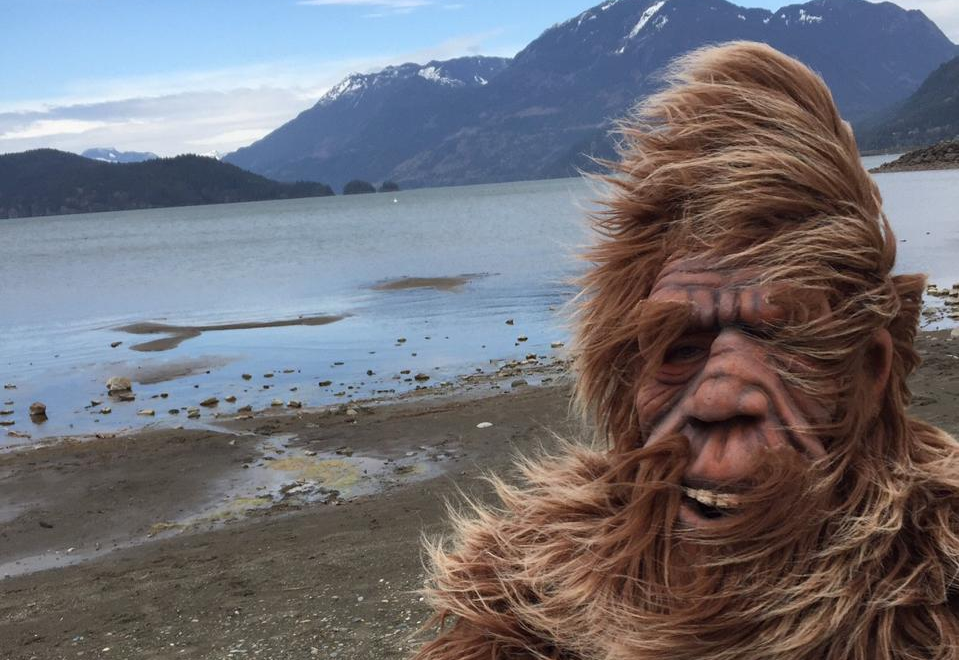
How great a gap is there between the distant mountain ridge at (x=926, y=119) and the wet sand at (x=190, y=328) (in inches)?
4865

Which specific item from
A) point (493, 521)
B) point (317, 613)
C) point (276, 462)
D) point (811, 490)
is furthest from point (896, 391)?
point (276, 462)

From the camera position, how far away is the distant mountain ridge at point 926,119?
140m

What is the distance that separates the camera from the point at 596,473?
1.38 metres

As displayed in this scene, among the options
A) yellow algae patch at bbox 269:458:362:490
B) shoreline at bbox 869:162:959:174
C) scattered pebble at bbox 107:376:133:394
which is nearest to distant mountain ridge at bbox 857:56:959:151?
shoreline at bbox 869:162:959:174

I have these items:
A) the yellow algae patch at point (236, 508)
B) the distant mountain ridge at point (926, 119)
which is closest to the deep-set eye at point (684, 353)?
the yellow algae patch at point (236, 508)

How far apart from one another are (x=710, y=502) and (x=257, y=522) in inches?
325

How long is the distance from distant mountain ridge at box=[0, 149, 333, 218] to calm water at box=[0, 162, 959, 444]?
134320 mm

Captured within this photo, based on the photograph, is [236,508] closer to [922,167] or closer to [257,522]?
[257,522]

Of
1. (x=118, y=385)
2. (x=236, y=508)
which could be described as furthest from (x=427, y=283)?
Result: (x=236, y=508)

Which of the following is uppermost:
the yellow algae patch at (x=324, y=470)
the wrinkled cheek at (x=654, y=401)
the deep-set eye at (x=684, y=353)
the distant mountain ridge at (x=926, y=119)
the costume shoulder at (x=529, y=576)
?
the distant mountain ridge at (x=926, y=119)

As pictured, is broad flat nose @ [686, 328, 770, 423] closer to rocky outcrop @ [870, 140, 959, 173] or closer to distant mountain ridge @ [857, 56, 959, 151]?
rocky outcrop @ [870, 140, 959, 173]

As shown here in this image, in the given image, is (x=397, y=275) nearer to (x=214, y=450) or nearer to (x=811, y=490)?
(x=214, y=450)

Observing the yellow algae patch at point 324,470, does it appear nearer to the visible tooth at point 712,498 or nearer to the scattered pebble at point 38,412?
the scattered pebble at point 38,412

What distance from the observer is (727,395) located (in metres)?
1.10
